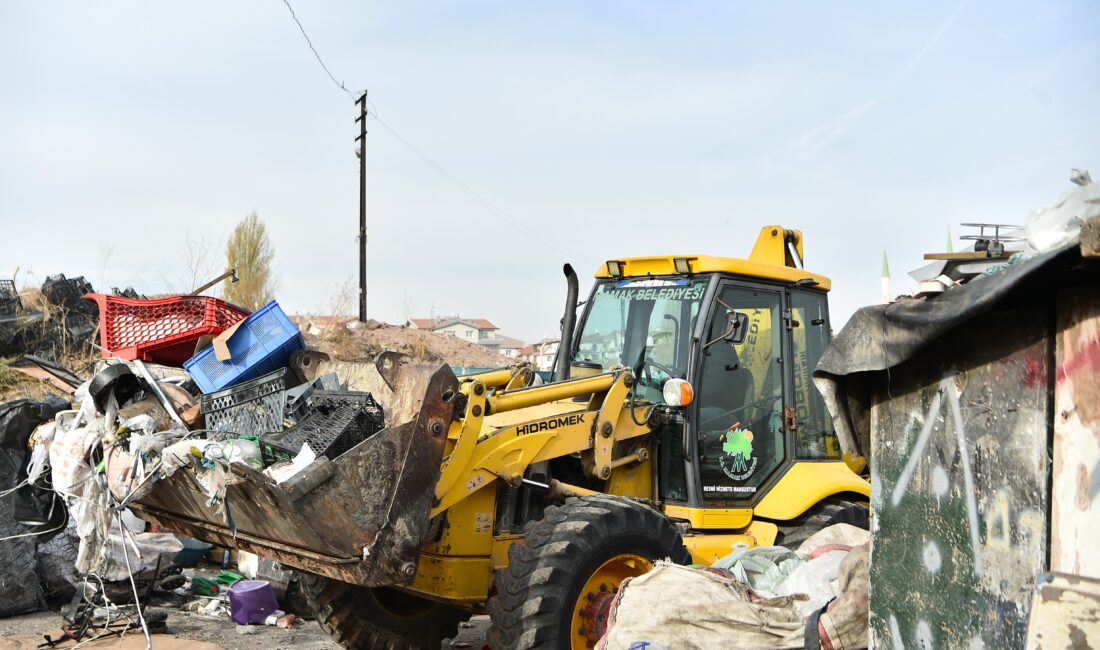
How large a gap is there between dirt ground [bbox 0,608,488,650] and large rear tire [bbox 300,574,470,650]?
58cm

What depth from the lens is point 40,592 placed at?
7.17 meters

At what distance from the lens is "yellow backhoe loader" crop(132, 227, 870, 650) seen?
14.8ft

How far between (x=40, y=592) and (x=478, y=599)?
12.8 ft

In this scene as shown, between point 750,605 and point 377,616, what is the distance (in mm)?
2752

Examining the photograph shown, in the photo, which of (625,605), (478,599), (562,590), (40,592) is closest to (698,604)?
(625,605)

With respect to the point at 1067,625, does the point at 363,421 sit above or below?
above

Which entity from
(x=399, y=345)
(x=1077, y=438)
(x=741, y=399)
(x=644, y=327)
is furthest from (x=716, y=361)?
(x=399, y=345)

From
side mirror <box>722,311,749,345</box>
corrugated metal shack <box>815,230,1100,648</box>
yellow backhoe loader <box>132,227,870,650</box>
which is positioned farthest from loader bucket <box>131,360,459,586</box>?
corrugated metal shack <box>815,230,1100,648</box>

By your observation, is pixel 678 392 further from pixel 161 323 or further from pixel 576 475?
pixel 161 323

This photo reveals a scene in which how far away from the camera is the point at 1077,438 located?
2.61 metres

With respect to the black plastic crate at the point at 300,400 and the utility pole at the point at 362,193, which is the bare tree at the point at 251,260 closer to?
the utility pole at the point at 362,193

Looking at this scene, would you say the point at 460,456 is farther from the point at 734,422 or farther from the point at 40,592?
the point at 40,592

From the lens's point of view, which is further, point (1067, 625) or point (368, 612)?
point (368, 612)

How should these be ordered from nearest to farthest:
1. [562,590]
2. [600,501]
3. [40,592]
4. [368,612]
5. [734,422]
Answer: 1. [562,590]
2. [600,501]
3. [368,612]
4. [734,422]
5. [40,592]
